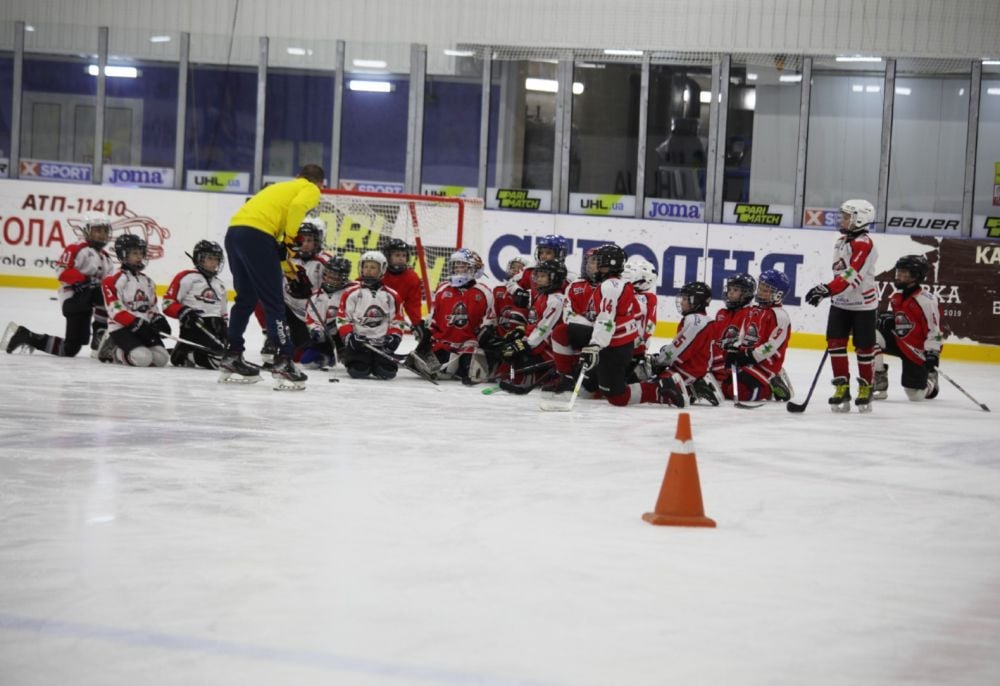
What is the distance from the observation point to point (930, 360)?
9641mm

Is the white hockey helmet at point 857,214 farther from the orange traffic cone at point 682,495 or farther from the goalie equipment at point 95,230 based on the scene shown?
the goalie equipment at point 95,230

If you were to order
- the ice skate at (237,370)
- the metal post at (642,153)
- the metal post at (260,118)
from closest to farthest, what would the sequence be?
the ice skate at (237,370) < the metal post at (642,153) < the metal post at (260,118)

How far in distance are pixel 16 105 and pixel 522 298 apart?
10499 millimetres

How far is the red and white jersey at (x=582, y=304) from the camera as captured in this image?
8312 mm

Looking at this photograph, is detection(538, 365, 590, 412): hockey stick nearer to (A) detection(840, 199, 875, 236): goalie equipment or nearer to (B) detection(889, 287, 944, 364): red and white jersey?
(A) detection(840, 199, 875, 236): goalie equipment

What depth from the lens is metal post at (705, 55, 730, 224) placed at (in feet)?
51.3

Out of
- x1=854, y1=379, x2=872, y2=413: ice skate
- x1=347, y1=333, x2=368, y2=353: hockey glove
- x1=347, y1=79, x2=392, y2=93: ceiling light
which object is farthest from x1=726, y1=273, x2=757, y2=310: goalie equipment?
x1=347, y1=79, x2=392, y2=93: ceiling light

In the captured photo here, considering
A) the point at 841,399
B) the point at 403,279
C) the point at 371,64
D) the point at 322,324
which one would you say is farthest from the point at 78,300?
the point at 371,64

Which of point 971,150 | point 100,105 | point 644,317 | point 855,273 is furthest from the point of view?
point 100,105

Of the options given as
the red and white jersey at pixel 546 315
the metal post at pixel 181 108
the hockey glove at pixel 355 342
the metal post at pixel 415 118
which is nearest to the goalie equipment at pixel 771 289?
the red and white jersey at pixel 546 315

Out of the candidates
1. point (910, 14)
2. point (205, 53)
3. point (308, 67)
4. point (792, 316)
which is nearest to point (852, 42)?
point (910, 14)

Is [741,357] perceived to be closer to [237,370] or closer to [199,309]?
[237,370]

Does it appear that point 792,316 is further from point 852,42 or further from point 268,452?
point 268,452

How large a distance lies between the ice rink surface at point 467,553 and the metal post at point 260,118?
10063mm
